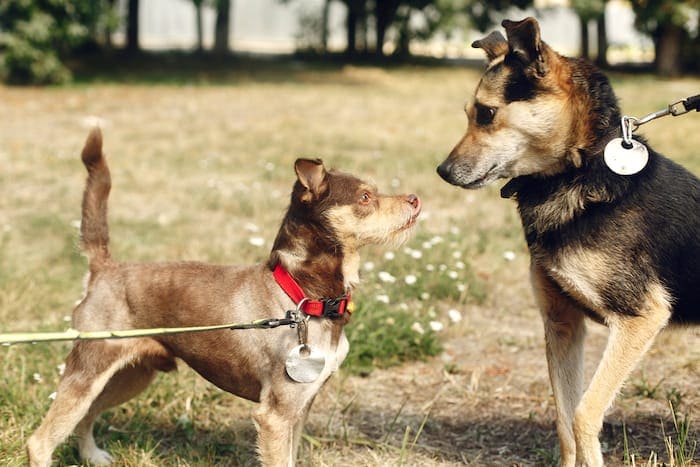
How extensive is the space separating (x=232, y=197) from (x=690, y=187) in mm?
6340

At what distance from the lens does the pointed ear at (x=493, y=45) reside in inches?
182

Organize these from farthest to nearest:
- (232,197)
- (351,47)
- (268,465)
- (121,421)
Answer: (351,47) < (232,197) < (121,421) < (268,465)

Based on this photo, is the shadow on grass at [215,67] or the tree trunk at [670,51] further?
the tree trunk at [670,51]

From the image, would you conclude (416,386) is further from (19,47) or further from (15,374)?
(19,47)

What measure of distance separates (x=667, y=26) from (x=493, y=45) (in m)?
21.8

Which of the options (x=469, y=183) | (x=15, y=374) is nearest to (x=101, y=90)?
(x=15, y=374)

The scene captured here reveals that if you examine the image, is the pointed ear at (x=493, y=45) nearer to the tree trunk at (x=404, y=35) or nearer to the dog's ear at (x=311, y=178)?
the dog's ear at (x=311, y=178)

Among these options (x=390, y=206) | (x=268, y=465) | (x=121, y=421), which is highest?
(x=390, y=206)

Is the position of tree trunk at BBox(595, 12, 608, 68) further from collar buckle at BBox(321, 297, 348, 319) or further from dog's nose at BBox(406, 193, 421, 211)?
collar buckle at BBox(321, 297, 348, 319)

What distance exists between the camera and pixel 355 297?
6.32 meters

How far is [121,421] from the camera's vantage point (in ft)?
16.3

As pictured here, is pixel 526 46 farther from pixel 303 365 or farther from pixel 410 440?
pixel 410 440

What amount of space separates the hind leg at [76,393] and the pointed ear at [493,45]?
253cm

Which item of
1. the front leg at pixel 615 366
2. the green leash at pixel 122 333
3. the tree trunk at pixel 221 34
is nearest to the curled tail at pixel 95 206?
the green leash at pixel 122 333
